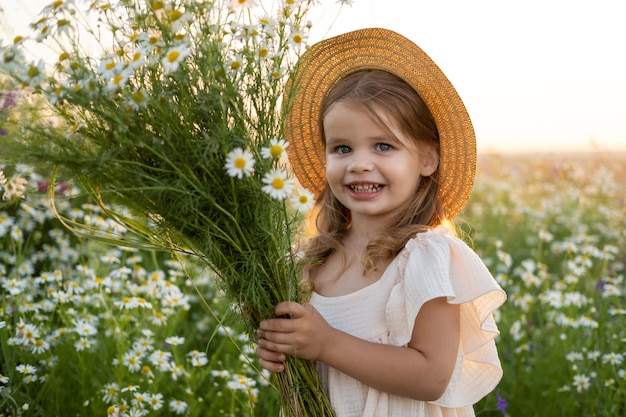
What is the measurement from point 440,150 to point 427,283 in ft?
1.82

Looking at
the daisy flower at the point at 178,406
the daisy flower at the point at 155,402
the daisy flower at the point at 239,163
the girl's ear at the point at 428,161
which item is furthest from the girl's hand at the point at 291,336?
the daisy flower at the point at 178,406

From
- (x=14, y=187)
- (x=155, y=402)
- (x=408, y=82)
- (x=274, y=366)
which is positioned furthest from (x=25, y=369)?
(x=408, y=82)

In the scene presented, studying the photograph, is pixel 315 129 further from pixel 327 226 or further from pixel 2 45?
pixel 2 45

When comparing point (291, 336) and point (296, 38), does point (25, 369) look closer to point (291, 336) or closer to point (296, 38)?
point (291, 336)

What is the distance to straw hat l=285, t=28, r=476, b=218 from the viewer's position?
218 centimetres

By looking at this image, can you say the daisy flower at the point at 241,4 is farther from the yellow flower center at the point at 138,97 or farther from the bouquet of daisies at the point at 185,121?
the yellow flower center at the point at 138,97

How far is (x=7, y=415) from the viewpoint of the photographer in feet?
8.34

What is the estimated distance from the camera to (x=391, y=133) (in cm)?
205

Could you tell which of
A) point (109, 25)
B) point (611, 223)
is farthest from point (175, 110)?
point (611, 223)

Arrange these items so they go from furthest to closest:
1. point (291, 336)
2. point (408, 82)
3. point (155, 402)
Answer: point (155, 402)
point (408, 82)
point (291, 336)

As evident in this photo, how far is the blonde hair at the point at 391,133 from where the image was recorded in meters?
2.07

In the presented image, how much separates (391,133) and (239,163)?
69 centimetres

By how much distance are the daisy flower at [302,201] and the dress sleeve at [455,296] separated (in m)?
0.48

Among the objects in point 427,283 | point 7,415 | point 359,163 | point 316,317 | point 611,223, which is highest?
point 611,223
